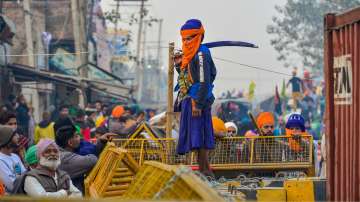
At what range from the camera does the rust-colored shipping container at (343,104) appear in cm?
738

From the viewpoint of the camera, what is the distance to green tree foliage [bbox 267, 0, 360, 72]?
62800 mm

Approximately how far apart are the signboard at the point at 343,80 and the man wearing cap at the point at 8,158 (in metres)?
3.21

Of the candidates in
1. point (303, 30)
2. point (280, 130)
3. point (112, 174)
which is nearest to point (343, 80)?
point (112, 174)

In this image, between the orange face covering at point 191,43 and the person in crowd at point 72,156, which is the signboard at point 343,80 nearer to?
the orange face covering at point 191,43

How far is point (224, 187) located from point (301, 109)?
26.5 meters

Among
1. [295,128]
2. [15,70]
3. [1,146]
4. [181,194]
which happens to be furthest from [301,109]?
[181,194]

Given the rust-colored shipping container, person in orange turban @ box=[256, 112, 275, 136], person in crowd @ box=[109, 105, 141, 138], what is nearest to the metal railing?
person in orange turban @ box=[256, 112, 275, 136]

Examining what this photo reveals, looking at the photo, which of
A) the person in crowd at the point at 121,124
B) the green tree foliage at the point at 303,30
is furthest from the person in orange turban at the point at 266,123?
the green tree foliage at the point at 303,30

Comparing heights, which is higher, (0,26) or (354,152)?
(0,26)

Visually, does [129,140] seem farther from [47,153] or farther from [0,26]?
[0,26]

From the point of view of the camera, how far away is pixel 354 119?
7.39m

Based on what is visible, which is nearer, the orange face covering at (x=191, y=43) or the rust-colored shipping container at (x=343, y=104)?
the rust-colored shipping container at (x=343, y=104)

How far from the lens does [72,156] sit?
9.50 m

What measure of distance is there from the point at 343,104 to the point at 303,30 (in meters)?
60.2
